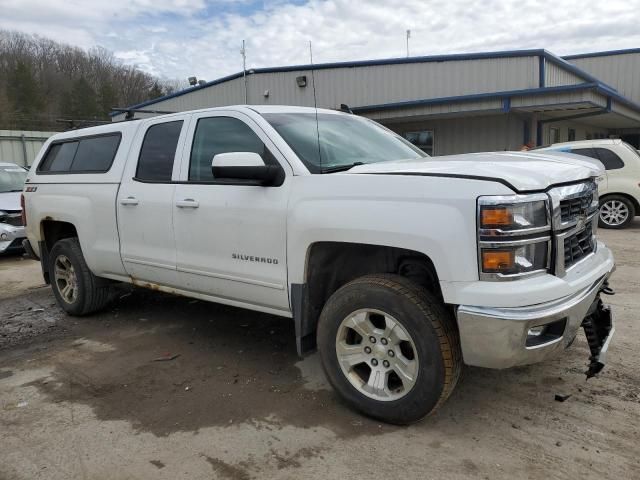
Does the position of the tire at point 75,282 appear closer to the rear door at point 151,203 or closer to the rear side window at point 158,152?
the rear door at point 151,203

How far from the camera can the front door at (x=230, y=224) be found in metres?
3.54

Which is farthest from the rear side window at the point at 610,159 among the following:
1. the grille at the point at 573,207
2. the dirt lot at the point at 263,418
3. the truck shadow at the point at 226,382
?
the grille at the point at 573,207

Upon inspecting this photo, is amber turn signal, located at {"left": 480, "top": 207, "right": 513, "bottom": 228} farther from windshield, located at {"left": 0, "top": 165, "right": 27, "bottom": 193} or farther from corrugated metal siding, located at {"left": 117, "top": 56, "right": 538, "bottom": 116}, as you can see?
corrugated metal siding, located at {"left": 117, "top": 56, "right": 538, "bottom": 116}

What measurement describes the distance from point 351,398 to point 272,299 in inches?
34.3

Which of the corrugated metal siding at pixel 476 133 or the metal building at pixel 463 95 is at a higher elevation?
the metal building at pixel 463 95

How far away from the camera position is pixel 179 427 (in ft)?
10.6

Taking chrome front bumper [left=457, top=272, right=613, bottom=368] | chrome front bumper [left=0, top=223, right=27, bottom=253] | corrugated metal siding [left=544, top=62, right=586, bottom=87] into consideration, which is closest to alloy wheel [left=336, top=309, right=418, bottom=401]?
chrome front bumper [left=457, top=272, right=613, bottom=368]

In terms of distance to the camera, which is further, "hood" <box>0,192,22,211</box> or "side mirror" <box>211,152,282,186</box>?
"hood" <box>0,192,22,211</box>

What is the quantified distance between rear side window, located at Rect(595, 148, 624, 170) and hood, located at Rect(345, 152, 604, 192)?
824cm

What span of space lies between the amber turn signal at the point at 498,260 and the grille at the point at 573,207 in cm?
46

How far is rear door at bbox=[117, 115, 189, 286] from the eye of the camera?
14.0 ft

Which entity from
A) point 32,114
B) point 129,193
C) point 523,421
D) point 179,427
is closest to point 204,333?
point 129,193

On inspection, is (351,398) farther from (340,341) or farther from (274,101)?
(274,101)

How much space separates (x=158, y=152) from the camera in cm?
449
